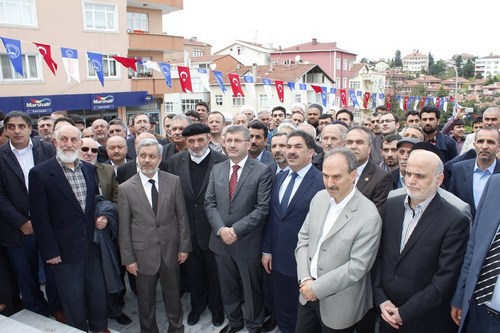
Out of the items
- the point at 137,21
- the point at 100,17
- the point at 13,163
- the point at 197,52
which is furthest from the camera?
the point at 197,52

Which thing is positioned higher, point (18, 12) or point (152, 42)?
point (18, 12)

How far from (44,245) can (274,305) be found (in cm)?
238

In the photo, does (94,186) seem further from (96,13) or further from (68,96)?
(96,13)

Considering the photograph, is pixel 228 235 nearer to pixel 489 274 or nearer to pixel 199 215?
pixel 199 215

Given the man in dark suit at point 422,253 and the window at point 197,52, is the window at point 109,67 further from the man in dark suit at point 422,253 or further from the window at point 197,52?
the window at point 197,52

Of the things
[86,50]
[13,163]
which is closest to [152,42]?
[86,50]

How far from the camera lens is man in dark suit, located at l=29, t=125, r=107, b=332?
352 cm

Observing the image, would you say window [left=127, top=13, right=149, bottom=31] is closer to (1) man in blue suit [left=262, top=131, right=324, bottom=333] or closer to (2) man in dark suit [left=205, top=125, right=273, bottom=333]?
(2) man in dark suit [left=205, top=125, right=273, bottom=333]

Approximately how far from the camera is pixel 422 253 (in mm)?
2689

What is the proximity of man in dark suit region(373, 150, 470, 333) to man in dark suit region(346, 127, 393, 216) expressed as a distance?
1.56ft

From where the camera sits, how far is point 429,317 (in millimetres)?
2869

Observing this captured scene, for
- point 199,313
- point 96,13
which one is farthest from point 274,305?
point 96,13

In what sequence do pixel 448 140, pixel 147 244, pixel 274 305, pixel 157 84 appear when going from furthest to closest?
pixel 157 84
pixel 448 140
pixel 274 305
pixel 147 244

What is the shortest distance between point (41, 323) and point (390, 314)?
3450 millimetres
